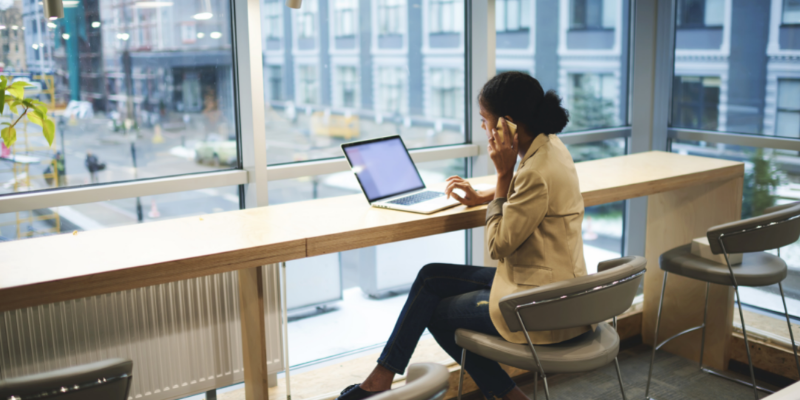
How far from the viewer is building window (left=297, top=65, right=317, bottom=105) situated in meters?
2.96

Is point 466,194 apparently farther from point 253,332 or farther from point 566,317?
point 253,332

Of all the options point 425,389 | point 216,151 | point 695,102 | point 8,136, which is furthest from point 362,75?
point 425,389

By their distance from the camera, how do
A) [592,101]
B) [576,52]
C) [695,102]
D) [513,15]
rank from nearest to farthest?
[513,15] < [695,102] < [576,52] < [592,101]

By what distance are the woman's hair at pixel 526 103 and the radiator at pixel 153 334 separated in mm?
1064

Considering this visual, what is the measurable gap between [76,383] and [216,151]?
1557mm

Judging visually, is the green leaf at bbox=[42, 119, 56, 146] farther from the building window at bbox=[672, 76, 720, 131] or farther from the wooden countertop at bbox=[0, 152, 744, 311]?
the building window at bbox=[672, 76, 720, 131]

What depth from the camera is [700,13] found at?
11.6ft

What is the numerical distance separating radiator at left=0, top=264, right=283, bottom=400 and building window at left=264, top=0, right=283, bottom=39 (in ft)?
3.61

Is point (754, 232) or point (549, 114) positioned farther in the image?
point (754, 232)

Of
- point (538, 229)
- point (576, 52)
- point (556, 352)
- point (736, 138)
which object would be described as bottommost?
point (556, 352)

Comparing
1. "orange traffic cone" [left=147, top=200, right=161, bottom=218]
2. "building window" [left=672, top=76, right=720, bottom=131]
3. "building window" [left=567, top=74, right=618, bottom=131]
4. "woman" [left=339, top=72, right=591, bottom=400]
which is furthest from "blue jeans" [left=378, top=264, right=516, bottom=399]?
"building window" [left=672, top=76, right=720, bottom=131]

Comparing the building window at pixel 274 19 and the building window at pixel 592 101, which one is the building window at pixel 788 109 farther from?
the building window at pixel 274 19

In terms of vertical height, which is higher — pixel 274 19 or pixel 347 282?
pixel 274 19

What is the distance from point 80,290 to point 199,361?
2.83ft
